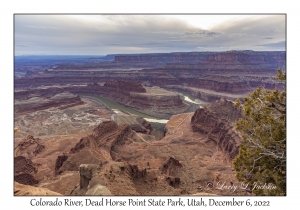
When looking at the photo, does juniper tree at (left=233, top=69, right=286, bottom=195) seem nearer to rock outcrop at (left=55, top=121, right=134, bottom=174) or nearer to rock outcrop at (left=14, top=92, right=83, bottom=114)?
rock outcrop at (left=55, top=121, right=134, bottom=174)

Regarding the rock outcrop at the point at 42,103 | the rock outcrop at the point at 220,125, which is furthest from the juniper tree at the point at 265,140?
the rock outcrop at the point at 42,103

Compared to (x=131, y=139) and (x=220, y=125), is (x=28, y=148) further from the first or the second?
(x=220, y=125)

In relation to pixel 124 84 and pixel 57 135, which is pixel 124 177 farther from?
pixel 124 84

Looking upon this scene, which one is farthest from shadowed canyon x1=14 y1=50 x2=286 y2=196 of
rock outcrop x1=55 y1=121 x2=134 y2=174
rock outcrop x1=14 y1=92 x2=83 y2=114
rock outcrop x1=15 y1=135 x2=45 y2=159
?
rock outcrop x1=14 y1=92 x2=83 y2=114

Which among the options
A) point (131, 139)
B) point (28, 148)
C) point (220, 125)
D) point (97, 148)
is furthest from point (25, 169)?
point (220, 125)

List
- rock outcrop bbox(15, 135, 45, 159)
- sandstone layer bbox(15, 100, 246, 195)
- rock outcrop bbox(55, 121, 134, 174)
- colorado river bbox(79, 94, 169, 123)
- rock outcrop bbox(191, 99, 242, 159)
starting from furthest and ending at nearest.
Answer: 1. colorado river bbox(79, 94, 169, 123)
2. rock outcrop bbox(15, 135, 45, 159)
3. rock outcrop bbox(191, 99, 242, 159)
4. rock outcrop bbox(55, 121, 134, 174)
5. sandstone layer bbox(15, 100, 246, 195)

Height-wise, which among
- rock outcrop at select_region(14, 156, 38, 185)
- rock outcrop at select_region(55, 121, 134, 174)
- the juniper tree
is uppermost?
the juniper tree
